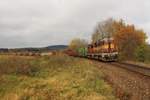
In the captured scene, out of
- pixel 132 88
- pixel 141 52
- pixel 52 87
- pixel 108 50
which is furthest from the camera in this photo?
pixel 141 52

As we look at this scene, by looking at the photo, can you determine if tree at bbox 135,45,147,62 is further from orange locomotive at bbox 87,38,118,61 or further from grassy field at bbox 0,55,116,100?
grassy field at bbox 0,55,116,100

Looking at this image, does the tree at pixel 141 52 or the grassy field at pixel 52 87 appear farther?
the tree at pixel 141 52

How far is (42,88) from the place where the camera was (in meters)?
17.9

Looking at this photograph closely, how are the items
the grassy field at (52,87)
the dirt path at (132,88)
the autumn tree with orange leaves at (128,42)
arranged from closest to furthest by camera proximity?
the dirt path at (132,88) < the grassy field at (52,87) < the autumn tree with orange leaves at (128,42)

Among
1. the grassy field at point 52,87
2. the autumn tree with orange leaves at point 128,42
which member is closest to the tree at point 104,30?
the autumn tree with orange leaves at point 128,42

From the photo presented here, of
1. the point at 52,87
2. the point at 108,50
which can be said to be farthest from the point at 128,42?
the point at 52,87

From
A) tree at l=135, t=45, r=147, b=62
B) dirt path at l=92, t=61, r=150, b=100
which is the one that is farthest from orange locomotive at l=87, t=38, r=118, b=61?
dirt path at l=92, t=61, r=150, b=100

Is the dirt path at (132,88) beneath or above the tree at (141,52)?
beneath

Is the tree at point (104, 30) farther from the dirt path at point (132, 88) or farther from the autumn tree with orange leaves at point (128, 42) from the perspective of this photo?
the dirt path at point (132, 88)

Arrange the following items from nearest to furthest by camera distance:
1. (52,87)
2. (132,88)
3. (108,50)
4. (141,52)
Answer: (132,88)
(52,87)
(108,50)
(141,52)

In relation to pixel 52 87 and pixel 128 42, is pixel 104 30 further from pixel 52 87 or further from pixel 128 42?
pixel 52 87

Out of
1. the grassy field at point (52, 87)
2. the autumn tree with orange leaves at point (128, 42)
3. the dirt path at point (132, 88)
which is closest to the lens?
the dirt path at point (132, 88)

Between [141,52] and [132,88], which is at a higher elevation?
[141,52]

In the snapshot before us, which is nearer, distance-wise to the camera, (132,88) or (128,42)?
(132,88)
